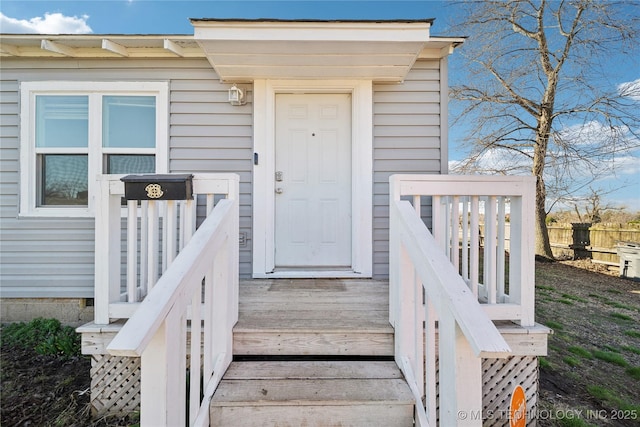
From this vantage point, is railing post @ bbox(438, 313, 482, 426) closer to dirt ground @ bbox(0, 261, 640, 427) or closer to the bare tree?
dirt ground @ bbox(0, 261, 640, 427)

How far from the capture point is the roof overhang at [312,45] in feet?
8.07

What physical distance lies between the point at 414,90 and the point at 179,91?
2526 millimetres

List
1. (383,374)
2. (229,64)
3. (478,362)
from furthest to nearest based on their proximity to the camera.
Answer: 1. (229,64)
2. (383,374)
3. (478,362)

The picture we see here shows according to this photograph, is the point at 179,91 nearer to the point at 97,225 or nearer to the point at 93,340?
the point at 97,225

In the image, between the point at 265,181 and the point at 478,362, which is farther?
the point at 265,181

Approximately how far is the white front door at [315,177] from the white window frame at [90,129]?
4.04ft

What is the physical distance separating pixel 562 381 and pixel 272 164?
3316mm

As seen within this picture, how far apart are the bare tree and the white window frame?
26.3 feet

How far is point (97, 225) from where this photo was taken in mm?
1902

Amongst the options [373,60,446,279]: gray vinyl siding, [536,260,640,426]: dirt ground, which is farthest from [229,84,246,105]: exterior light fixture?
[536,260,640,426]: dirt ground

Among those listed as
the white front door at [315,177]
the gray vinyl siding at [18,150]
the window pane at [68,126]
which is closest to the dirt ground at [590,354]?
the white front door at [315,177]

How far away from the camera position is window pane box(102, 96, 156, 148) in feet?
10.7

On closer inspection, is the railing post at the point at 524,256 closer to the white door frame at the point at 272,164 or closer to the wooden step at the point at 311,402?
the wooden step at the point at 311,402

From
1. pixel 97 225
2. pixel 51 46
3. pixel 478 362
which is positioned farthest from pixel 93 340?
pixel 51 46
